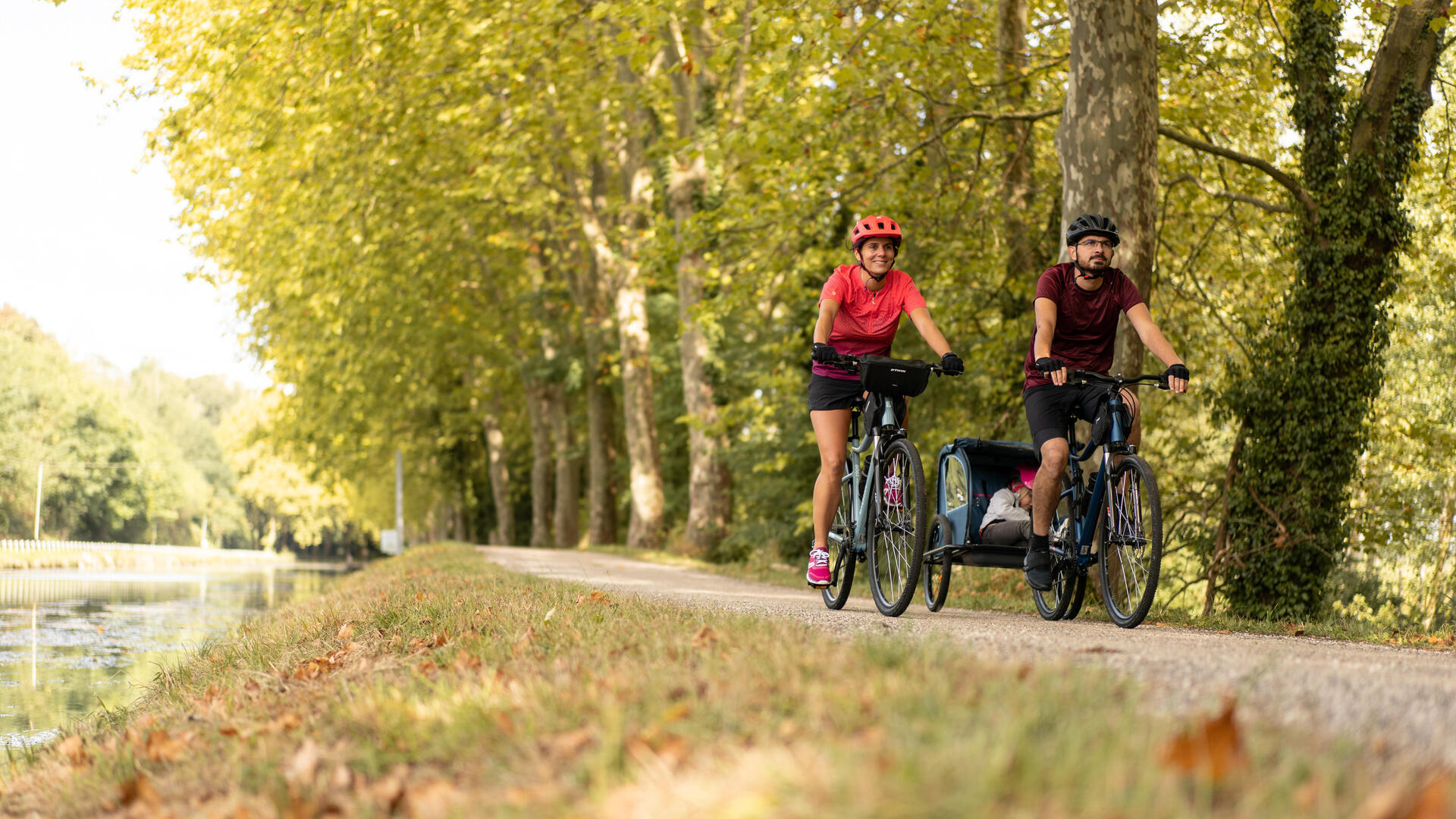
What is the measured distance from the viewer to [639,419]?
2408 centimetres

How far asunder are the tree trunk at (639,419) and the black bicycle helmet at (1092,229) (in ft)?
55.4

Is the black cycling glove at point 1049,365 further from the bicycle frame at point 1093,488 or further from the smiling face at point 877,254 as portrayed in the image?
the smiling face at point 877,254

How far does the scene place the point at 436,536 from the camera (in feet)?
216

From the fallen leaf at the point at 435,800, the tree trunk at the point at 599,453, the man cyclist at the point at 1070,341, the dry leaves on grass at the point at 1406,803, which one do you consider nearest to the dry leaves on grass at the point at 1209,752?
the dry leaves on grass at the point at 1406,803

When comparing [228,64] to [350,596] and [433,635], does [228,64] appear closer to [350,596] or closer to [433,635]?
[350,596]

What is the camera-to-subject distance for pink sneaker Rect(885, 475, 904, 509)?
7.59 m

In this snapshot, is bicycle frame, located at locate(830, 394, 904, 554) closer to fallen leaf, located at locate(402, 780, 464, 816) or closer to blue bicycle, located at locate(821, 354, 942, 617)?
blue bicycle, located at locate(821, 354, 942, 617)

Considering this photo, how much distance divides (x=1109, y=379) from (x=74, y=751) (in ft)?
18.4

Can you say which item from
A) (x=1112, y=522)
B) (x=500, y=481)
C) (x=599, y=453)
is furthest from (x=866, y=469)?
(x=500, y=481)

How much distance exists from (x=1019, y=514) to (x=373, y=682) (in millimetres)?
4528

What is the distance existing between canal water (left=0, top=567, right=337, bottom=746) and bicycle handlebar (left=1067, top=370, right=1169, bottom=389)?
238 inches

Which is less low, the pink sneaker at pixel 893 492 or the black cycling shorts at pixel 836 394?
the black cycling shorts at pixel 836 394

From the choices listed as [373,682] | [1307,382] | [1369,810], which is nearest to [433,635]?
[373,682]

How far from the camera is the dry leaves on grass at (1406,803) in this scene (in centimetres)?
230
